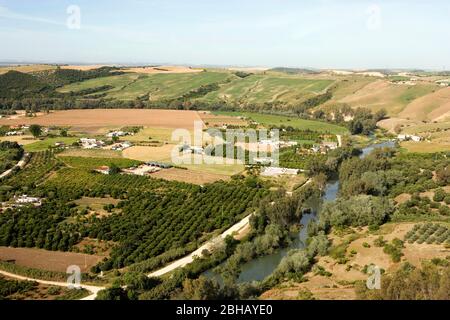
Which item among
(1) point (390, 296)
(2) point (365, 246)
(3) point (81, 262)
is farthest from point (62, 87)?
(1) point (390, 296)

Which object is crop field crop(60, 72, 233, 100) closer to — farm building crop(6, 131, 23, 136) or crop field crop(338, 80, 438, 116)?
farm building crop(6, 131, 23, 136)

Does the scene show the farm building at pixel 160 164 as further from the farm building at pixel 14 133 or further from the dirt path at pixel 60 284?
the farm building at pixel 14 133

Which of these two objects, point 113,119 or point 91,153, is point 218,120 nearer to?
point 113,119

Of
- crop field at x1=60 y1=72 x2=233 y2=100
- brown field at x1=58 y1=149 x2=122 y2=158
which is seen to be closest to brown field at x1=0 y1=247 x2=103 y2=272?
brown field at x1=58 y1=149 x2=122 y2=158

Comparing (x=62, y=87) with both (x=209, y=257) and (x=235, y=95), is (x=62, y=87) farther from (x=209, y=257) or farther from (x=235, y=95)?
(x=209, y=257)

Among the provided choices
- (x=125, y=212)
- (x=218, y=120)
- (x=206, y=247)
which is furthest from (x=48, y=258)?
(x=218, y=120)

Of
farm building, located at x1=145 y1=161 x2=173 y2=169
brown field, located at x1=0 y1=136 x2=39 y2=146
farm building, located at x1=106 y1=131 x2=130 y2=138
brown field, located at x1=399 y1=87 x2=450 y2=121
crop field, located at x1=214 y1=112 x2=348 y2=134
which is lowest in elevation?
farm building, located at x1=145 y1=161 x2=173 y2=169
